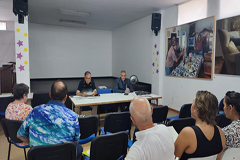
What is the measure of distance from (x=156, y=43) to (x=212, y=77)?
2.25 metres

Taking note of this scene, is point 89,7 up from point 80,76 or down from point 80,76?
up

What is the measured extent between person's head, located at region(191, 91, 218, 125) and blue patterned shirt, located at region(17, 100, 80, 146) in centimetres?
104

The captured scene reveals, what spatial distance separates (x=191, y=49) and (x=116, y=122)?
3273 mm

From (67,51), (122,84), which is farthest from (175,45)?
(67,51)

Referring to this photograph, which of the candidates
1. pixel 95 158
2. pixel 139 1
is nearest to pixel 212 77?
pixel 139 1

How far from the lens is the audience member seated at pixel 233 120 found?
1405mm

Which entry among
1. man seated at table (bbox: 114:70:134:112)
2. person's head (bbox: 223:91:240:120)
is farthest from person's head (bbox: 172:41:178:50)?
person's head (bbox: 223:91:240:120)

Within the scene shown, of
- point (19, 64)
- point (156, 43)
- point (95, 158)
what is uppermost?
point (156, 43)

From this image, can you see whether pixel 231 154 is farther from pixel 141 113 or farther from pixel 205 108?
pixel 141 113

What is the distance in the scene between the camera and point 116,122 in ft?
8.06

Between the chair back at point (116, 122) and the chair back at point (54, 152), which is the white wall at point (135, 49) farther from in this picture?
the chair back at point (54, 152)

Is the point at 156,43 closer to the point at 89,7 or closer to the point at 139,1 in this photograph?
the point at 139,1

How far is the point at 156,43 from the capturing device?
19.2ft

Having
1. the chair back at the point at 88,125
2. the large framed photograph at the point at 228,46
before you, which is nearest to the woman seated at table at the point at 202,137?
the chair back at the point at 88,125
